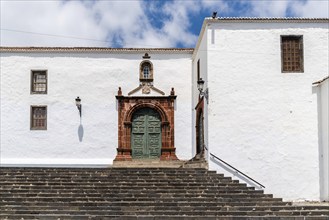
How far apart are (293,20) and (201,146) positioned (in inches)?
197

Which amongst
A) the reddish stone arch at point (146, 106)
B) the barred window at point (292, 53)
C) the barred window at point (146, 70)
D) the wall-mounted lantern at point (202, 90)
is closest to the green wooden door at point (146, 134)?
the reddish stone arch at point (146, 106)

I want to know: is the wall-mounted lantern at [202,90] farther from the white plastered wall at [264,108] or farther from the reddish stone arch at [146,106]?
the reddish stone arch at [146,106]

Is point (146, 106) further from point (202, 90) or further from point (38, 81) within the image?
point (38, 81)

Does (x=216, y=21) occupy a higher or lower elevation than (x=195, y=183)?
higher

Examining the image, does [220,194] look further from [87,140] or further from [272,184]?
[87,140]

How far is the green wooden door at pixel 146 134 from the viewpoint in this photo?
1895 cm

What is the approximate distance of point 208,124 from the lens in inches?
623

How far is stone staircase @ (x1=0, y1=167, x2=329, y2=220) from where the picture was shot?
12875 millimetres

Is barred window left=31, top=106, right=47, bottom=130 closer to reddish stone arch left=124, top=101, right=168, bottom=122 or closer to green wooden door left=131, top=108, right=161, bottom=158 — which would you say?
reddish stone arch left=124, top=101, right=168, bottom=122

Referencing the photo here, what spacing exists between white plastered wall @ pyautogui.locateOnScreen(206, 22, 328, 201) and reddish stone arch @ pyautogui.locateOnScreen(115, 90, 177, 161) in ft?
11.3

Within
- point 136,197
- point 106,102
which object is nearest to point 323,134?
point 136,197

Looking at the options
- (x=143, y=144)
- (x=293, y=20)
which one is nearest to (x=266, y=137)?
(x=293, y=20)

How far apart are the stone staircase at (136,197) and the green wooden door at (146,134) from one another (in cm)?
352

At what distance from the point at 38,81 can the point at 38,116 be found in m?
1.30
